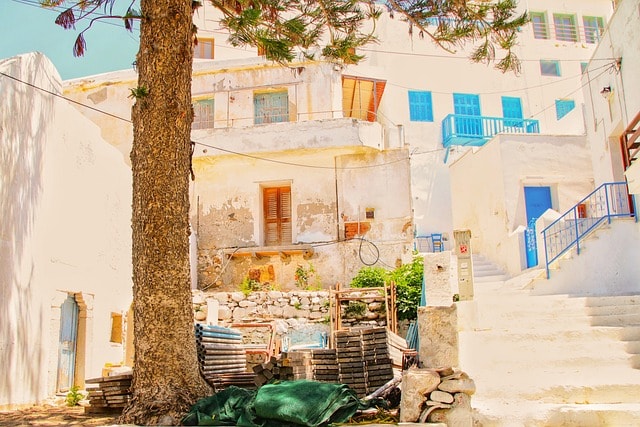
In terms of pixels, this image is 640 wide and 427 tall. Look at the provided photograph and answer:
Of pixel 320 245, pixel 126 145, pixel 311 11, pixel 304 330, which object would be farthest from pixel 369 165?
pixel 311 11

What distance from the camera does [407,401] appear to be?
6.45 m

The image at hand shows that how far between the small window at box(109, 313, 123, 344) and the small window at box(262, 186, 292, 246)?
7252 millimetres

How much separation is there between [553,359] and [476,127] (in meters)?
16.7

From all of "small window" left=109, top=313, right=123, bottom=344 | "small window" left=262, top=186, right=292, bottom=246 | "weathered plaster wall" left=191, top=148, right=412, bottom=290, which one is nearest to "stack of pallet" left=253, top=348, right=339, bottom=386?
"small window" left=109, top=313, right=123, bottom=344

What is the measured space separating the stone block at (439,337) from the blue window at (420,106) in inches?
684

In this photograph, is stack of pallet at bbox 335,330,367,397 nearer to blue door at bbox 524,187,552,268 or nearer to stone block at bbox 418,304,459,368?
stone block at bbox 418,304,459,368

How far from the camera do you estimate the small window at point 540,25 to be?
26.9 metres

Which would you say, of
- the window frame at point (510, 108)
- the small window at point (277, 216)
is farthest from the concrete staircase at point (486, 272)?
the window frame at point (510, 108)

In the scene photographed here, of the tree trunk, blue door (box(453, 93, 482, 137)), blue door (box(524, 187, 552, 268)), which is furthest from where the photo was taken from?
blue door (box(453, 93, 482, 137))

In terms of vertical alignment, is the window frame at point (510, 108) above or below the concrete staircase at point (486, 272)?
above

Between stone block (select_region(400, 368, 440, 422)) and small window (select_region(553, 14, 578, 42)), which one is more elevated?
small window (select_region(553, 14, 578, 42))

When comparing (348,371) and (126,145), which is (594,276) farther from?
(126,145)

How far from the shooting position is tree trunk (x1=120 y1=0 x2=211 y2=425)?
269 inches

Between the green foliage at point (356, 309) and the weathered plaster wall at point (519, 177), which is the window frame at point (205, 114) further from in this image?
the weathered plaster wall at point (519, 177)
